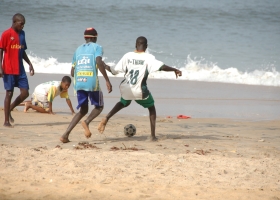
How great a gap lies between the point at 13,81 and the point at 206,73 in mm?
11159

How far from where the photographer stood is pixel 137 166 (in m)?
6.18

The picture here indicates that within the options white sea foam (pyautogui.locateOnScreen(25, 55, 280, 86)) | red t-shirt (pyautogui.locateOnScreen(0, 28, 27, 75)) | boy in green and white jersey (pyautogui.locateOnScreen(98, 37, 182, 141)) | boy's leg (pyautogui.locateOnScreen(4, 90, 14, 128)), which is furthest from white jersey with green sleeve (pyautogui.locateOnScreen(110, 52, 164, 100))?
white sea foam (pyautogui.locateOnScreen(25, 55, 280, 86))

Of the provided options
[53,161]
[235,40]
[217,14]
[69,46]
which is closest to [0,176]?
[53,161]

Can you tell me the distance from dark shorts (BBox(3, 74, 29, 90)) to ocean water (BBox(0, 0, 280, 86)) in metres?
9.11

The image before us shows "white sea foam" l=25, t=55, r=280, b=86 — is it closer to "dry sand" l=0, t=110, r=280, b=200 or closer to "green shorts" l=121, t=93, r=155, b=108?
"dry sand" l=0, t=110, r=280, b=200

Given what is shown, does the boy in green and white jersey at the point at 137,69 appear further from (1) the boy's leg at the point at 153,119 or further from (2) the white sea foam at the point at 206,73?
(2) the white sea foam at the point at 206,73

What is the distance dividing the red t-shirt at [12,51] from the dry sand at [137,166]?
0.91 meters

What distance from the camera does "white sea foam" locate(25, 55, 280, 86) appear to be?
17.8 meters

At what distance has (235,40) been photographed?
983 inches

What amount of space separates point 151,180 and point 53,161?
3.87 ft

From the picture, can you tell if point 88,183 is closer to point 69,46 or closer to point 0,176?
point 0,176

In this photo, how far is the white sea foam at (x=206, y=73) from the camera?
17797 millimetres

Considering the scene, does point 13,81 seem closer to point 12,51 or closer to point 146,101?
point 12,51

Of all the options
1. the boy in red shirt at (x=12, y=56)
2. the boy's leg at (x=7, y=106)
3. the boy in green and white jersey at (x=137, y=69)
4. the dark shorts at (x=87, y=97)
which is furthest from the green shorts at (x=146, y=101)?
the boy's leg at (x=7, y=106)
